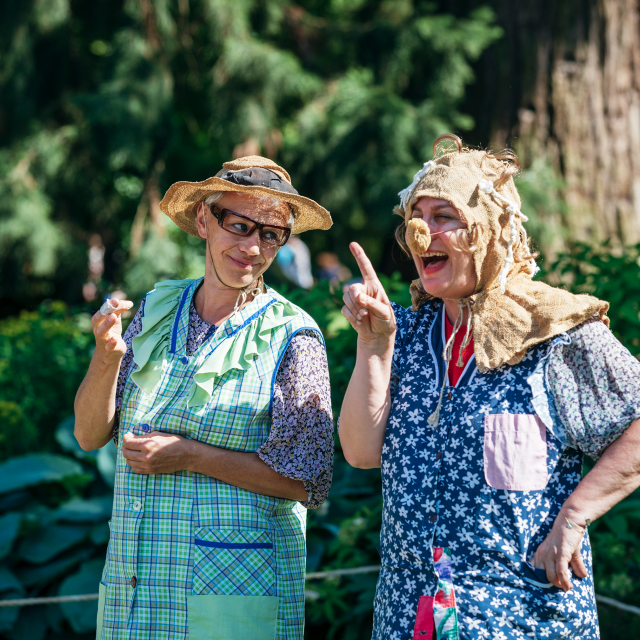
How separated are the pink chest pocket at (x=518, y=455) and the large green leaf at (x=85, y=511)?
2463 mm

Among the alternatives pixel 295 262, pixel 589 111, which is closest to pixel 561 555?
pixel 589 111

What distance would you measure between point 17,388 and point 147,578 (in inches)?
137

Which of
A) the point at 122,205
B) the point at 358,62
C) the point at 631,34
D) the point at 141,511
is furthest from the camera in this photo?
the point at 122,205

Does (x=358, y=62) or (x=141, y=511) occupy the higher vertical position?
(x=358, y=62)

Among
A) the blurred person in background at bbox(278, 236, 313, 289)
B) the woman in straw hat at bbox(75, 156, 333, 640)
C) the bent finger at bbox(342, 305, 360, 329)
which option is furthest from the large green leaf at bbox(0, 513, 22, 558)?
the blurred person in background at bbox(278, 236, 313, 289)

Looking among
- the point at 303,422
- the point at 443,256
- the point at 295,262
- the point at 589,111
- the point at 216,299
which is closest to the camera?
the point at 443,256

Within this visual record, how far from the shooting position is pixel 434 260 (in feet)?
6.25

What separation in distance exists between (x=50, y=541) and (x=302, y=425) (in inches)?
86.6

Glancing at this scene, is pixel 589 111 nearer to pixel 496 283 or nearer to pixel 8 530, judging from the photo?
pixel 496 283

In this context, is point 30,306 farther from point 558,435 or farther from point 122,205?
point 558,435

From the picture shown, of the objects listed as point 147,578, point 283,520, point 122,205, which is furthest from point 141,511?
point 122,205

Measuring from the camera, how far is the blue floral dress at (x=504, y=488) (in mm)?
1679

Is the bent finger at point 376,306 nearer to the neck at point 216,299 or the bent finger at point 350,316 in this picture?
the bent finger at point 350,316

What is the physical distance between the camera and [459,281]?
6.13 ft
